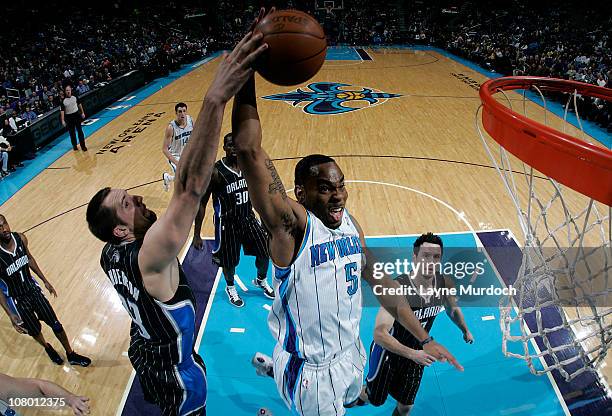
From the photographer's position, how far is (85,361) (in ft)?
13.5

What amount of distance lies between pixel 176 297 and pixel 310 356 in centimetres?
80

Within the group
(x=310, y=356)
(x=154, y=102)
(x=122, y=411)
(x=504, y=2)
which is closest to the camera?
(x=310, y=356)

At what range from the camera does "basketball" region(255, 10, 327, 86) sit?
5.79 ft

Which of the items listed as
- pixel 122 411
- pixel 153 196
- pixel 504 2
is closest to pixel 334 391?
pixel 122 411

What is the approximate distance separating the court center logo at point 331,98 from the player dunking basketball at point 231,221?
8.13m

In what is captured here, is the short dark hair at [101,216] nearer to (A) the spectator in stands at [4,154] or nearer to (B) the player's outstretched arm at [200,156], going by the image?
(B) the player's outstretched arm at [200,156]

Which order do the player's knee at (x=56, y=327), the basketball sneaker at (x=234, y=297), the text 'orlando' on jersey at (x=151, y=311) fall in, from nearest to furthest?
the text 'orlando' on jersey at (x=151, y=311) < the player's knee at (x=56, y=327) < the basketball sneaker at (x=234, y=297)

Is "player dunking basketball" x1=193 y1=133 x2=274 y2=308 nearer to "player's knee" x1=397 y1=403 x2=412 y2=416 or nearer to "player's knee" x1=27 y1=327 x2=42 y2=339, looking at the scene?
"player's knee" x1=27 y1=327 x2=42 y2=339

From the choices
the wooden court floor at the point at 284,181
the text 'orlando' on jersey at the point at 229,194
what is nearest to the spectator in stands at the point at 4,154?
the wooden court floor at the point at 284,181

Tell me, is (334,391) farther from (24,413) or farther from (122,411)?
(24,413)

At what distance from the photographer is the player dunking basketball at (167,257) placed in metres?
1.56

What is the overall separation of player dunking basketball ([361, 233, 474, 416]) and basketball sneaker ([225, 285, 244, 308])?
6.28 feet

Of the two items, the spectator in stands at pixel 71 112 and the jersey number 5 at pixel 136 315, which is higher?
the jersey number 5 at pixel 136 315

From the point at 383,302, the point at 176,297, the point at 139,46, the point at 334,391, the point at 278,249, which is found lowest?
the point at 139,46
